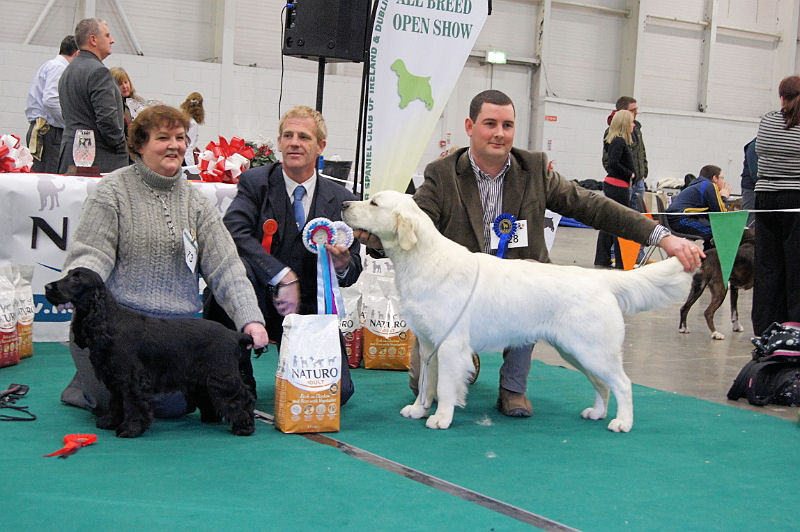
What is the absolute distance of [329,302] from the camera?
129 inches

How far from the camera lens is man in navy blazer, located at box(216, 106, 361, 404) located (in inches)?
136

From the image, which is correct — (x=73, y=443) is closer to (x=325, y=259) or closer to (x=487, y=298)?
(x=325, y=259)

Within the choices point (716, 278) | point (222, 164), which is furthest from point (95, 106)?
point (716, 278)

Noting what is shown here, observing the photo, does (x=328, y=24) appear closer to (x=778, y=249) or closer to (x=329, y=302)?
(x=329, y=302)

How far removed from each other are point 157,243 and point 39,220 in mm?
1742

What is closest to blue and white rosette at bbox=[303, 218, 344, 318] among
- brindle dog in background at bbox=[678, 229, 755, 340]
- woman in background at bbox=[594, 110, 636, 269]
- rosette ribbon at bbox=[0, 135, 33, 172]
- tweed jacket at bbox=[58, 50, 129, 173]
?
rosette ribbon at bbox=[0, 135, 33, 172]

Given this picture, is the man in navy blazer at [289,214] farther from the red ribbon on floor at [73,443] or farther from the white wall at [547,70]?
the white wall at [547,70]

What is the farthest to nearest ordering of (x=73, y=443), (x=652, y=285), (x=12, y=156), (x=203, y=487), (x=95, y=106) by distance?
(x=95, y=106)
(x=12, y=156)
(x=652, y=285)
(x=73, y=443)
(x=203, y=487)

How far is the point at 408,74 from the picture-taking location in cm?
474

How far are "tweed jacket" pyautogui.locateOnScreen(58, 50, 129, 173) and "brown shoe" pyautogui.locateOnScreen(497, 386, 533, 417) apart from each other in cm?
305

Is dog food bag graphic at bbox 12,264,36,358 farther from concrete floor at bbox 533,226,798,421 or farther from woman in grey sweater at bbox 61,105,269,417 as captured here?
concrete floor at bbox 533,226,798,421

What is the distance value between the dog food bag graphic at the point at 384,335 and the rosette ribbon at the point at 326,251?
1.16m

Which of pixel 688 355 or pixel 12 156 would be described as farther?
pixel 688 355

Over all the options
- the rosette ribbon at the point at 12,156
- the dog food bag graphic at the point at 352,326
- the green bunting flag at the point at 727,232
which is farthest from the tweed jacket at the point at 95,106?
the green bunting flag at the point at 727,232
